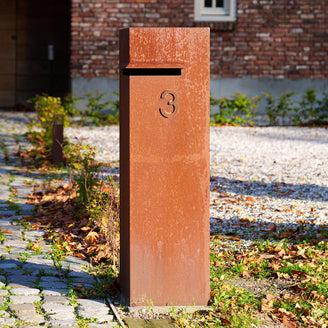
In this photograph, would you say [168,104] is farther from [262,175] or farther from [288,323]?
[262,175]

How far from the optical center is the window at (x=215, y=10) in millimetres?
15102

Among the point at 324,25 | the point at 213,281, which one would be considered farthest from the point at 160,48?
the point at 324,25

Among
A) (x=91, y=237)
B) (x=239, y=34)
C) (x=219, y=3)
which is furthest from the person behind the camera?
(x=219, y=3)

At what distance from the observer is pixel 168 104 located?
365cm

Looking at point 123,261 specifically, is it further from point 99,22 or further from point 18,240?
point 99,22

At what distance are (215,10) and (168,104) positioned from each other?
39.8 feet

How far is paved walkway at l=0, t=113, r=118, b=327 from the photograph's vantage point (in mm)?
3611

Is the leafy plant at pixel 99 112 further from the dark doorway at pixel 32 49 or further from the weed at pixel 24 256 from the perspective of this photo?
the weed at pixel 24 256

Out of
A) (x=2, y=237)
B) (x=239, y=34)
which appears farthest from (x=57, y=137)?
(x=239, y=34)

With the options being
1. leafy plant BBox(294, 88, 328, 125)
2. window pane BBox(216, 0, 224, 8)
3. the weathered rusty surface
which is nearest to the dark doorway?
window pane BBox(216, 0, 224, 8)

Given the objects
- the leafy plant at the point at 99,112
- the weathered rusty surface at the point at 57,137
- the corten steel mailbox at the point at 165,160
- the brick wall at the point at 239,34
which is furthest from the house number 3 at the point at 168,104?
the brick wall at the point at 239,34

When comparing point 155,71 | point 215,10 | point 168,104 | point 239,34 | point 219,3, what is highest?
point 219,3

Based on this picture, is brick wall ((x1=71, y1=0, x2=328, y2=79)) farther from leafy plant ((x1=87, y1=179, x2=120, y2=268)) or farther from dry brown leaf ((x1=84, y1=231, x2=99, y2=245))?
dry brown leaf ((x1=84, y1=231, x2=99, y2=245))

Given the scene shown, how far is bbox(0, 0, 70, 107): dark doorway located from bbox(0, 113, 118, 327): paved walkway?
12.2 meters
